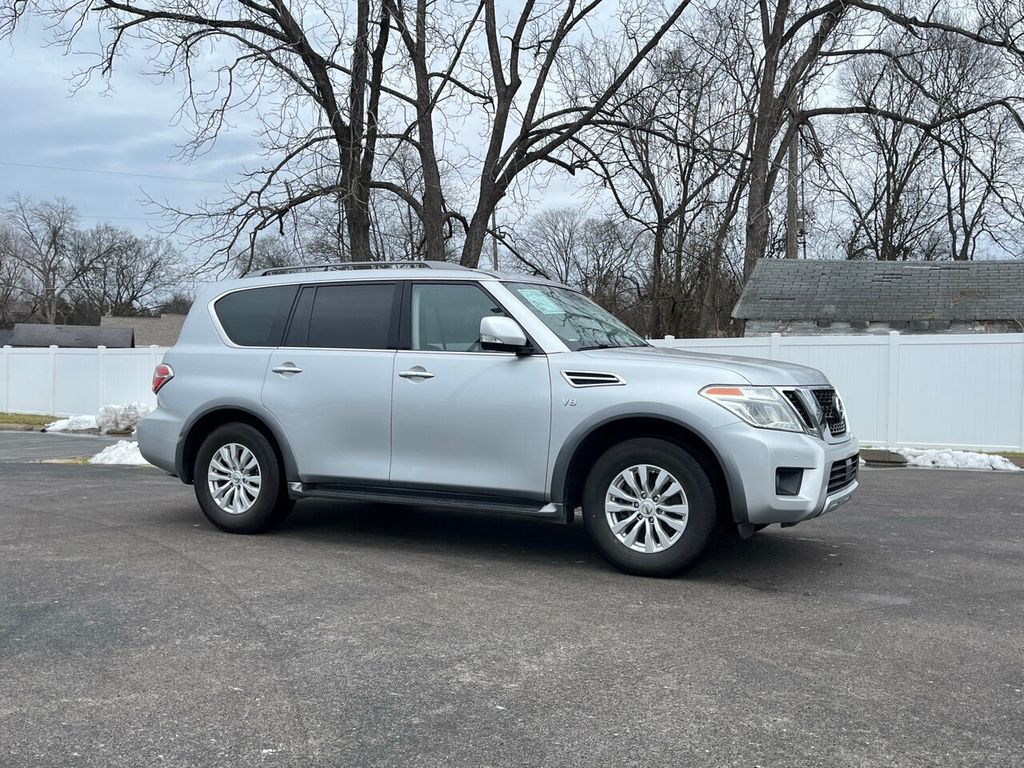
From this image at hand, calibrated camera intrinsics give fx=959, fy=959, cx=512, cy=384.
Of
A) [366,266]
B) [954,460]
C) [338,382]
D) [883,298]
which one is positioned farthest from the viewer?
[883,298]

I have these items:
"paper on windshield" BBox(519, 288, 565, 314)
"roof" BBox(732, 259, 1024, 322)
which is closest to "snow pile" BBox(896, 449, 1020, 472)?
"paper on windshield" BBox(519, 288, 565, 314)

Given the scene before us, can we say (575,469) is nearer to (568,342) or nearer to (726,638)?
(568,342)

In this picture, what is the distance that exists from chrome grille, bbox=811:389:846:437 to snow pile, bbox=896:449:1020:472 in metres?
8.03

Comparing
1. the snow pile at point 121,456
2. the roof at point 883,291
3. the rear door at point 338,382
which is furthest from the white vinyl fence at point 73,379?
the rear door at point 338,382

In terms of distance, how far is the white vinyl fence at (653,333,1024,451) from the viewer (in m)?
14.3

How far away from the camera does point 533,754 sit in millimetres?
3293

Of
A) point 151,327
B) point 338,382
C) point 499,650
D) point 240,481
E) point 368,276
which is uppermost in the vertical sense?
point 151,327

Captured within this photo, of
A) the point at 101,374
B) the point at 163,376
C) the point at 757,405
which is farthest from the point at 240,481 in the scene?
the point at 101,374

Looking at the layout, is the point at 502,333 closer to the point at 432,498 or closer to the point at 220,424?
the point at 432,498

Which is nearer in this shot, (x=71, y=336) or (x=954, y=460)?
(x=954, y=460)

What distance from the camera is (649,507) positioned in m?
5.77

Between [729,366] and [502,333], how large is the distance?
4.67 feet

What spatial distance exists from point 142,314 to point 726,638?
85.3 metres

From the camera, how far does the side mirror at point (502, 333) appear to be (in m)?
6.11
